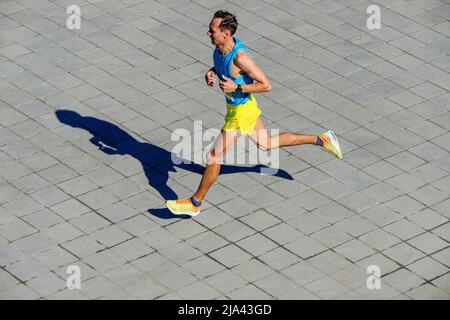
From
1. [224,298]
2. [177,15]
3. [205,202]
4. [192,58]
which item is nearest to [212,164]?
[205,202]

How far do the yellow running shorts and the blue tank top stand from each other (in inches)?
2.6

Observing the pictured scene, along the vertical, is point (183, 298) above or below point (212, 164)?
below

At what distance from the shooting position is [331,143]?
1458 centimetres

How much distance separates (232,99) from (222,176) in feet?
4.74

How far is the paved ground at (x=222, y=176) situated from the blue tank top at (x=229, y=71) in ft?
4.51

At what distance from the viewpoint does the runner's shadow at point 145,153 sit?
47.5 ft

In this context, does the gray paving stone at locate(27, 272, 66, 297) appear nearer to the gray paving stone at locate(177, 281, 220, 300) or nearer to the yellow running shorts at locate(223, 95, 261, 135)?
the gray paving stone at locate(177, 281, 220, 300)

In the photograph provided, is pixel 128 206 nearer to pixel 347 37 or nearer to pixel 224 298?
pixel 224 298

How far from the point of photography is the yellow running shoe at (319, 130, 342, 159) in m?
14.5

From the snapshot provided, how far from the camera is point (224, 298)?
41.2ft

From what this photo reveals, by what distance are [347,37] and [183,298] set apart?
Answer: 6.55 meters

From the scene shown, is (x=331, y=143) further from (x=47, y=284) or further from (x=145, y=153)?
(x=47, y=284)

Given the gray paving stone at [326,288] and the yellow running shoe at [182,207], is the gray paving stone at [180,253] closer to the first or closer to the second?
the yellow running shoe at [182,207]

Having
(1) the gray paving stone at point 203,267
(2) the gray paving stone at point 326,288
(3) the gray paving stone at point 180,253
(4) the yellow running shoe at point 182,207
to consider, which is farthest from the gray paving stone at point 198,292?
(4) the yellow running shoe at point 182,207
